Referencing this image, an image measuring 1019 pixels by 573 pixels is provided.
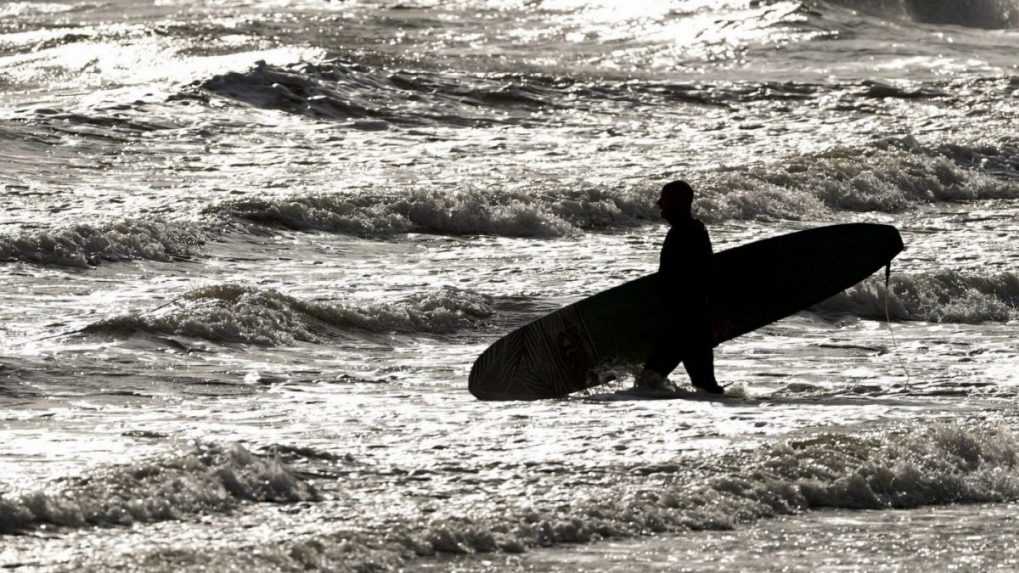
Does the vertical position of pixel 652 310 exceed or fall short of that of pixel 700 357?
it exceeds it

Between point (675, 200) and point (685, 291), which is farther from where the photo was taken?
point (685, 291)

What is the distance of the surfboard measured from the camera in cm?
906

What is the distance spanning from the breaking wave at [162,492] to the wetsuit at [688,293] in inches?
103

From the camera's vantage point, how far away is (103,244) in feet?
42.9

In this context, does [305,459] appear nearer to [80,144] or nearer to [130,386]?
[130,386]

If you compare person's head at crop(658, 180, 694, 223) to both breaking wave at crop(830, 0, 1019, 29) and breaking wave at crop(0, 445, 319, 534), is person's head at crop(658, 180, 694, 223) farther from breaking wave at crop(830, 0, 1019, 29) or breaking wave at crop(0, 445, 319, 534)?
breaking wave at crop(830, 0, 1019, 29)

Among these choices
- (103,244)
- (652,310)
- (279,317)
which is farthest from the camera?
(103,244)

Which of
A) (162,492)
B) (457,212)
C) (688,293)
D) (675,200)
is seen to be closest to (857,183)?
(457,212)

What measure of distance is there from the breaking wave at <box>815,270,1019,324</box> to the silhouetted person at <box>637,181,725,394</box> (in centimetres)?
343

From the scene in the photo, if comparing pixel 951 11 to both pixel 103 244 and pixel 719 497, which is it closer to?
pixel 103 244

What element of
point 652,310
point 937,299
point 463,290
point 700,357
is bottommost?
point 937,299

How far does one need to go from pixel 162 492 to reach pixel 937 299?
7.43 meters

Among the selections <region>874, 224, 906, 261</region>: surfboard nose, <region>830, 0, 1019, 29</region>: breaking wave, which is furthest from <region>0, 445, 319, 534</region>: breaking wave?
<region>830, 0, 1019, 29</region>: breaking wave

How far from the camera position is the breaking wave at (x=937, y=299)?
39.5ft
